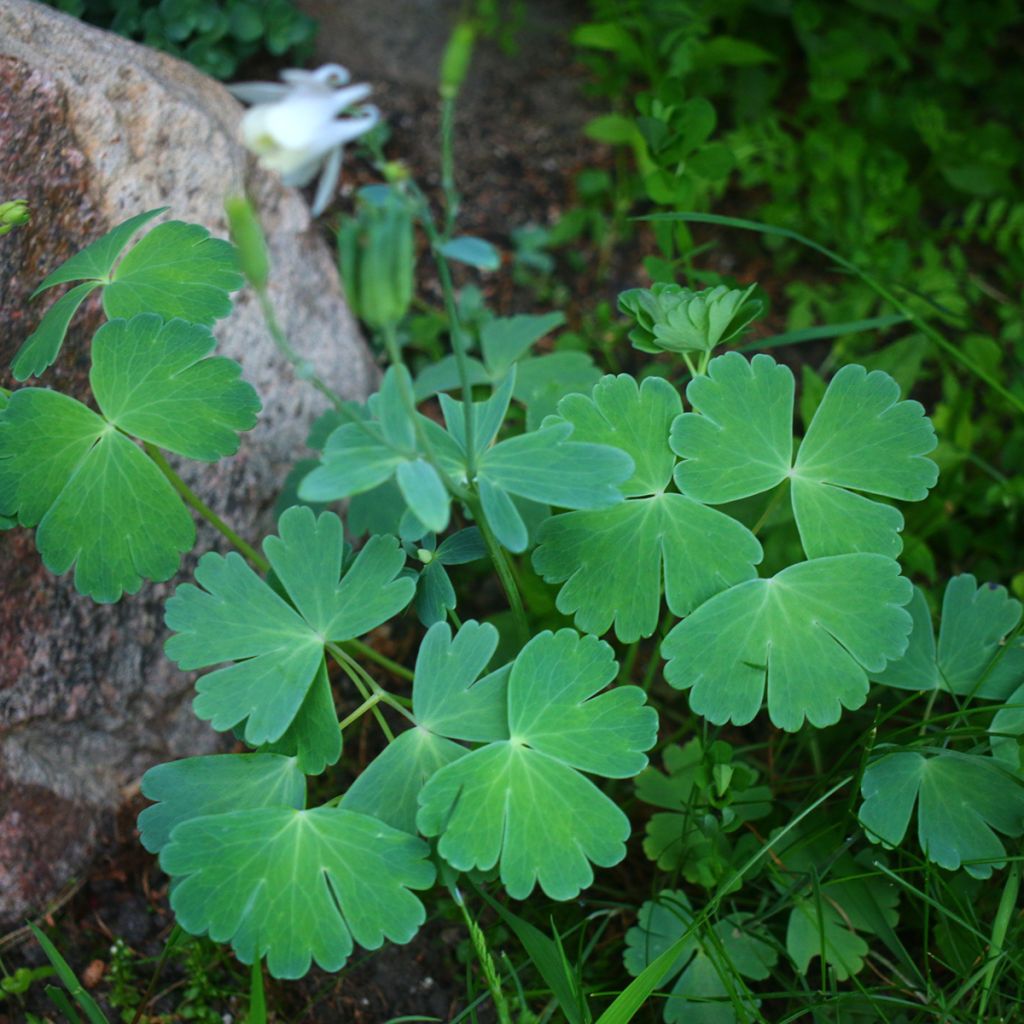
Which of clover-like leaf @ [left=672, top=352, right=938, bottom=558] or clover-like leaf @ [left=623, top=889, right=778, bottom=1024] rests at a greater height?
clover-like leaf @ [left=672, top=352, right=938, bottom=558]

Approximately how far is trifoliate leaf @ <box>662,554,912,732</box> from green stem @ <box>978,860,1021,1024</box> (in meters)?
0.38

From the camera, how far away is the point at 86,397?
185 centimetres

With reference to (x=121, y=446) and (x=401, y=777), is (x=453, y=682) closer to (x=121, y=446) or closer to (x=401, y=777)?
(x=401, y=777)

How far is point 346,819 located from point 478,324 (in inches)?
61.1

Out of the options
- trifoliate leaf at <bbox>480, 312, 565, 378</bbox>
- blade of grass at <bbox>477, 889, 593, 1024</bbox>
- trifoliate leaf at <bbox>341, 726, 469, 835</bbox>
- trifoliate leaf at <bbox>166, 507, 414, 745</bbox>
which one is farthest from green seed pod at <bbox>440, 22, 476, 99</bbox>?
blade of grass at <bbox>477, 889, 593, 1024</bbox>

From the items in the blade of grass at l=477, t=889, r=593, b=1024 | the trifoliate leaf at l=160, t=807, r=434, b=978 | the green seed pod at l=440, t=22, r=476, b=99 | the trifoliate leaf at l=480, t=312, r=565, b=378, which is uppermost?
the green seed pod at l=440, t=22, r=476, b=99

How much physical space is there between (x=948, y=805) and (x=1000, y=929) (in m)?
0.19

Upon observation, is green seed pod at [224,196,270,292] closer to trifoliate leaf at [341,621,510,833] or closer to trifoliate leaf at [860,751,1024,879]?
trifoliate leaf at [341,621,510,833]

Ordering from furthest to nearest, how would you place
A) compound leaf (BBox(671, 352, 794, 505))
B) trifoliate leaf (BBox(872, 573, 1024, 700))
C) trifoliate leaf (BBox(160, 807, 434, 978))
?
trifoliate leaf (BBox(872, 573, 1024, 700)) → compound leaf (BBox(671, 352, 794, 505)) → trifoliate leaf (BBox(160, 807, 434, 978))

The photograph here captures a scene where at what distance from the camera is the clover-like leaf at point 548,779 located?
1.35 metres

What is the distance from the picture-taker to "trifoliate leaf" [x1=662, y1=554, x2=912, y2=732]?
1469 millimetres

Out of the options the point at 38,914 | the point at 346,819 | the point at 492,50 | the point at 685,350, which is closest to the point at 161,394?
the point at 346,819

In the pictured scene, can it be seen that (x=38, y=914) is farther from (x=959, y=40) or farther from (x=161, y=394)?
(x=959, y=40)

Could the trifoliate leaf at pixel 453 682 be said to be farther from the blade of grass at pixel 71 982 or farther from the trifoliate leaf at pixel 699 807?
the blade of grass at pixel 71 982
